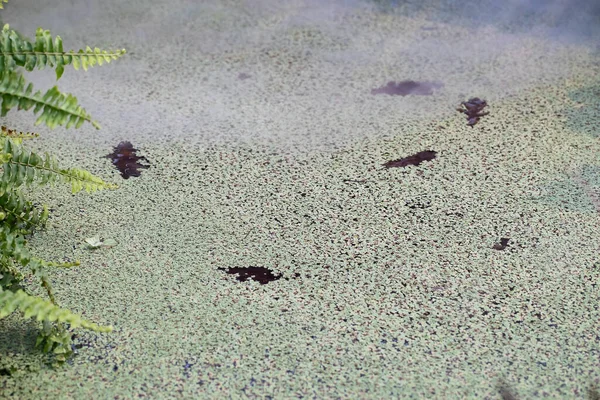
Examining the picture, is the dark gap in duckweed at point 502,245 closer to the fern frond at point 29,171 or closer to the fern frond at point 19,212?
the fern frond at point 29,171

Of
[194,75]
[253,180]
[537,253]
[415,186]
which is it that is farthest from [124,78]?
[537,253]

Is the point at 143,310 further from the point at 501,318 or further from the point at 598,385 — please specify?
the point at 598,385

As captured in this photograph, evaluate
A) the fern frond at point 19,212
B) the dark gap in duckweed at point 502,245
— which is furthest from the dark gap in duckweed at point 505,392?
the fern frond at point 19,212

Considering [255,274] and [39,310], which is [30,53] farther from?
[255,274]

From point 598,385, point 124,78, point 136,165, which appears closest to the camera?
point 598,385

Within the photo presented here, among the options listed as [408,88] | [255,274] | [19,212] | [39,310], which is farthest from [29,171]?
[408,88]

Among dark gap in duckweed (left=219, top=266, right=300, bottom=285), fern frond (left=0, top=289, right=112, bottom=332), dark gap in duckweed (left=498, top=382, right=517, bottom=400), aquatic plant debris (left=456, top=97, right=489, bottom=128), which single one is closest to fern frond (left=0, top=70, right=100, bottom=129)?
fern frond (left=0, top=289, right=112, bottom=332)
